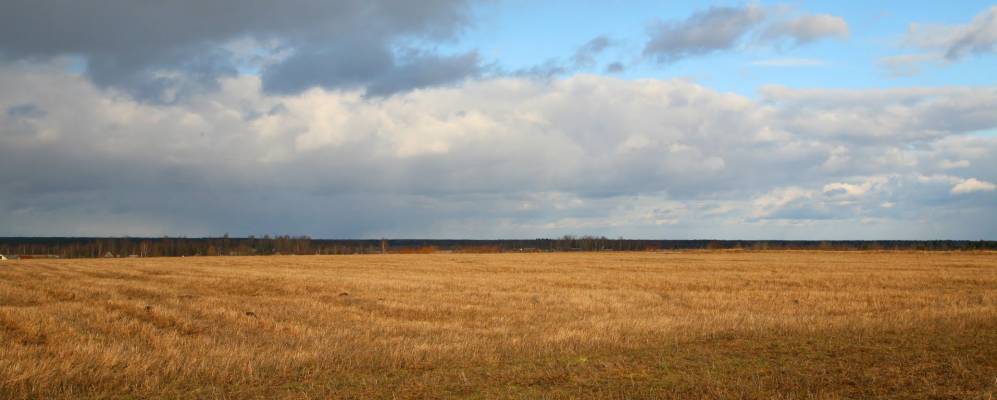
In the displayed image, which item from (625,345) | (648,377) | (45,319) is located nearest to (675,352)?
(625,345)

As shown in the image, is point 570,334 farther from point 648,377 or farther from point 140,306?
point 140,306

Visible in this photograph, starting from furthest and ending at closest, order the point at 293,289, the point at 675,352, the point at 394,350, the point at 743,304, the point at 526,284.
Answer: the point at 526,284
the point at 293,289
the point at 743,304
the point at 394,350
the point at 675,352

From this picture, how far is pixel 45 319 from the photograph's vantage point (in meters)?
18.3

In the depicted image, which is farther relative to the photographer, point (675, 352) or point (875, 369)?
point (675, 352)

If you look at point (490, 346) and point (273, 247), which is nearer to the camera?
point (490, 346)

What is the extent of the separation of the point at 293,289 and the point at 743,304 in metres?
18.3

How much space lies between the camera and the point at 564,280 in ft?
128

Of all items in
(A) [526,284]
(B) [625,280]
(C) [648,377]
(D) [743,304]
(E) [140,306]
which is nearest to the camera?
(C) [648,377]

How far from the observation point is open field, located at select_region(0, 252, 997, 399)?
981 cm

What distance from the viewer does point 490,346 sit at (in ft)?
46.4

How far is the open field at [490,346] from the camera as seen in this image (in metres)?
9.81

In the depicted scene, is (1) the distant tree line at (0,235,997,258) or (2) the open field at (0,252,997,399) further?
(1) the distant tree line at (0,235,997,258)

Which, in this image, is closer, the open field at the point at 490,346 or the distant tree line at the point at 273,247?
the open field at the point at 490,346

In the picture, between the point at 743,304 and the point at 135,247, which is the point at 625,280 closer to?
the point at 743,304
